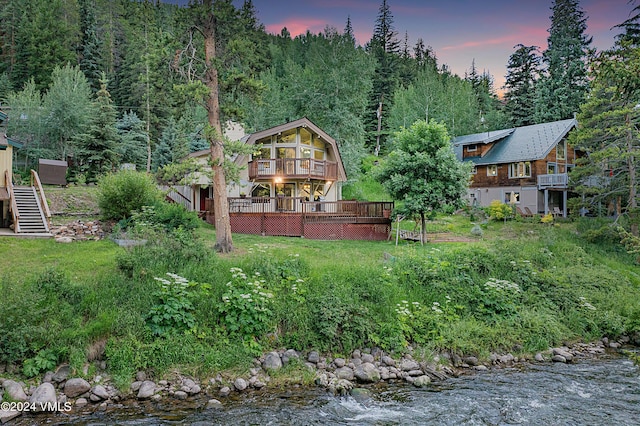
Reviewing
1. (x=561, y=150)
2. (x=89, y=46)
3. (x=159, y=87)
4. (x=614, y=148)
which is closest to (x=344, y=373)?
(x=159, y=87)

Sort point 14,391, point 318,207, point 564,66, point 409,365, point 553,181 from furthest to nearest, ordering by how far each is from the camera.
Answer: point 564,66 < point 553,181 < point 318,207 < point 409,365 < point 14,391

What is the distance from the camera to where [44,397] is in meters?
6.02

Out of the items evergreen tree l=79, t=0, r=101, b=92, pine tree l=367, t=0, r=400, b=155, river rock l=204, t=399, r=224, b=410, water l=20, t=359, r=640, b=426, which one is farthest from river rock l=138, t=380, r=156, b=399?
pine tree l=367, t=0, r=400, b=155

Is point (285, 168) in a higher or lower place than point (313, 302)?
higher

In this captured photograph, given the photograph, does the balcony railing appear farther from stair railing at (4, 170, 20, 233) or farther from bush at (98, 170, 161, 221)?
stair railing at (4, 170, 20, 233)

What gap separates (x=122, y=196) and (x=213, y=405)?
11.0m

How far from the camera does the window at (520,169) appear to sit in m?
30.0

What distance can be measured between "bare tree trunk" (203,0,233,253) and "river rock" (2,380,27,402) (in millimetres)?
7310

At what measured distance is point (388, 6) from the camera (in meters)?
56.6

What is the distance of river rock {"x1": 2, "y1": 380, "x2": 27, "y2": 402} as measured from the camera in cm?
593

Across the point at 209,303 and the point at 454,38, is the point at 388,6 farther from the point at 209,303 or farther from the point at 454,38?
the point at 209,303

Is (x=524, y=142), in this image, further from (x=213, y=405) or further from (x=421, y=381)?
(x=213, y=405)

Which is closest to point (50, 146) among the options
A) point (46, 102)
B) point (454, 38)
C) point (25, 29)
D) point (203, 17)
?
point (46, 102)

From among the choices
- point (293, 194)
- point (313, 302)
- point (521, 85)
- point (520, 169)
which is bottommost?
point (313, 302)
